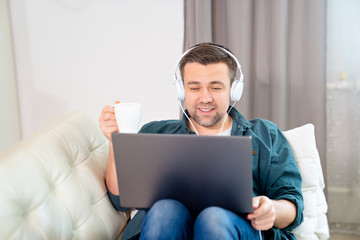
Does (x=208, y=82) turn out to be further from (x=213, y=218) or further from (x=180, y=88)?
(x=213, y=218)

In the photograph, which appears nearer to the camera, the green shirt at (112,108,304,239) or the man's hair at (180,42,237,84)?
the green shirt at (112,108,304,239)

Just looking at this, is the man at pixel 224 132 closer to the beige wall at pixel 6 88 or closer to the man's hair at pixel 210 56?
the man's hair at pixel 210 56

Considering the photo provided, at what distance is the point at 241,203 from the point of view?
1.19 meters

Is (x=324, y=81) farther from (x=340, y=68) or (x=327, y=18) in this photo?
(x=327, y=18)

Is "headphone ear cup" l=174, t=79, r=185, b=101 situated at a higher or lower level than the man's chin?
higher

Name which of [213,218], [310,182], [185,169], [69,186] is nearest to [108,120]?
[69,186]

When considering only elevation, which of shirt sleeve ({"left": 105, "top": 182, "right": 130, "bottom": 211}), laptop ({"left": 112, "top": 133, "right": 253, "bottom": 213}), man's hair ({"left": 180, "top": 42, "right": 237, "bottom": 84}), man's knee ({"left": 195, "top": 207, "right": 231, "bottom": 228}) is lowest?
shirt sleeve ({"left": 105, "top": 182, "right": 130, "bottom": 211})

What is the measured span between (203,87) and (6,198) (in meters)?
0.81

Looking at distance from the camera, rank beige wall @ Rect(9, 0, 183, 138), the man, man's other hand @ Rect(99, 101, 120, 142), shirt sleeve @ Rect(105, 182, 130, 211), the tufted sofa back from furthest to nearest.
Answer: beige wall @ Rect(9, 0, 183, 138)
shirt sleeve @ Rect(105, 182, 130, 211)
man's other hand @ Rect(99, 101, 120, 142)
the man
the tufted sofa back

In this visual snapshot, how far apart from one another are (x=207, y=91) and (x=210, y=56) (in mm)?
136

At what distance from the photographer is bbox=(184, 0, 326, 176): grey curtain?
211 cm

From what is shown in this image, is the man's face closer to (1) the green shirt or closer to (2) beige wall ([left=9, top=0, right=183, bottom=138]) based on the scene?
(1) the green shirt

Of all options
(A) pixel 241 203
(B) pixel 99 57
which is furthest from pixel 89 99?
(A) pixel 241 203

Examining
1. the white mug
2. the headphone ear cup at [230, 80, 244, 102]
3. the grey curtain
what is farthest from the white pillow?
the white mug
